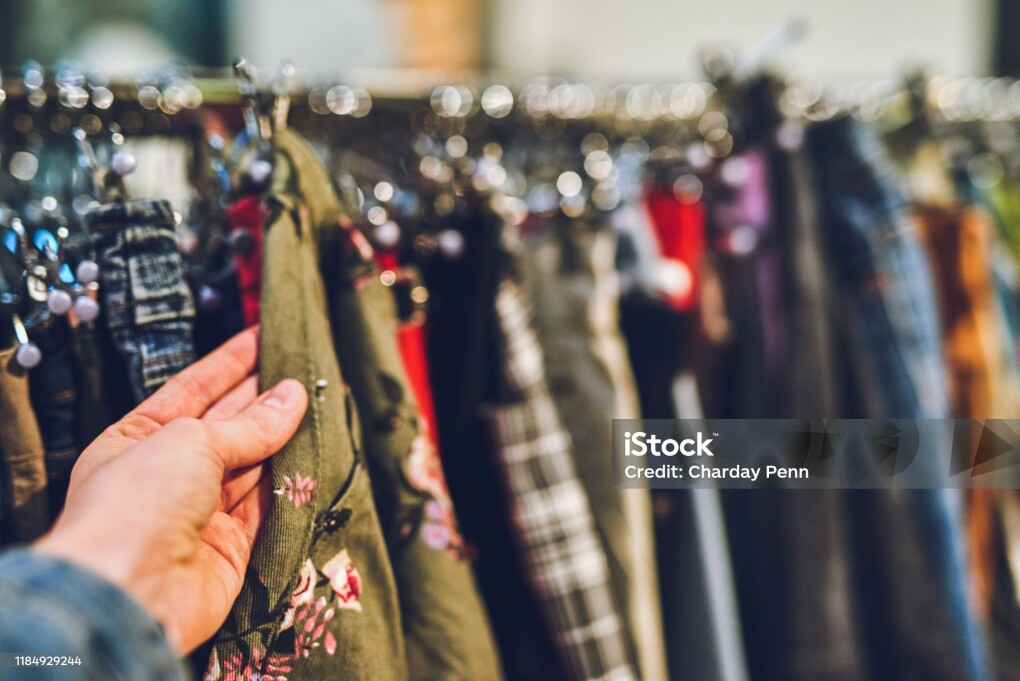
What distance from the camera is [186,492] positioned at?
0.83ft

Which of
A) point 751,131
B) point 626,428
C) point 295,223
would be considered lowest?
point 626,428

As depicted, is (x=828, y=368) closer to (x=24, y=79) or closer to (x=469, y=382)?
(x=469, y=382)

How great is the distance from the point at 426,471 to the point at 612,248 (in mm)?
234

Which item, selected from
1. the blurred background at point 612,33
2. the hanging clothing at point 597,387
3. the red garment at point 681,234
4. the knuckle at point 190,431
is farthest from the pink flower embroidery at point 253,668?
the blurred background at point 612,33

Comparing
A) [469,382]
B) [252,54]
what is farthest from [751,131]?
[252,54]

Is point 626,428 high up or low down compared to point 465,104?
down

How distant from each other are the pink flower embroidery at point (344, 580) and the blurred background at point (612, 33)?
3.32ft

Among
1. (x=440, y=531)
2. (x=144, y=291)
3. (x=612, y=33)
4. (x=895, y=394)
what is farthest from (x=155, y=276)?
(x=612, y=33)

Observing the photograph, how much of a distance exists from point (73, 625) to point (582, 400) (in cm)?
30

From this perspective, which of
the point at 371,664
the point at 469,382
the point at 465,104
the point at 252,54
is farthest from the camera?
the point at 252,54

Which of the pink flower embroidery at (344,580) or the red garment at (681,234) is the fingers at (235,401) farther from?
the red garment at (681,234)

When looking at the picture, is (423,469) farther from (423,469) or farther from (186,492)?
(186,492)

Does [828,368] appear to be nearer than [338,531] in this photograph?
No

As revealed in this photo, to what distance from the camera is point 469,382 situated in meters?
0.42
